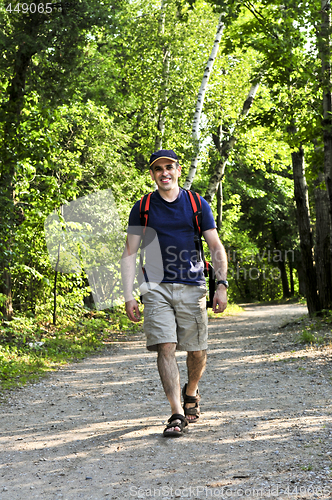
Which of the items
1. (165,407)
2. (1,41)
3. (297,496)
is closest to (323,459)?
(297,496)

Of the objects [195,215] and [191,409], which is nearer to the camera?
[195,215]

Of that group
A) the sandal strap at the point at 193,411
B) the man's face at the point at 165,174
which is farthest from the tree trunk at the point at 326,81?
the sandal strap at the point at 193,411

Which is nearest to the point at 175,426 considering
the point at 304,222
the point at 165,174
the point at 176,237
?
the point at 176,237

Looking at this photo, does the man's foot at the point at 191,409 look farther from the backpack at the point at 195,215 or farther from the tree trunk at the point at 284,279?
the tree trunk at the point at 284,279

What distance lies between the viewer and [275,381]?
6473 mm

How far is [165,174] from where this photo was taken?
4.48m

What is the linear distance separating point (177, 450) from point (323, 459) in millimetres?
1061

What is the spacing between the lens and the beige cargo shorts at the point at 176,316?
4297mm

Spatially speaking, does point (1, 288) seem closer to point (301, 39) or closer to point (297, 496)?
point (301, 39)
